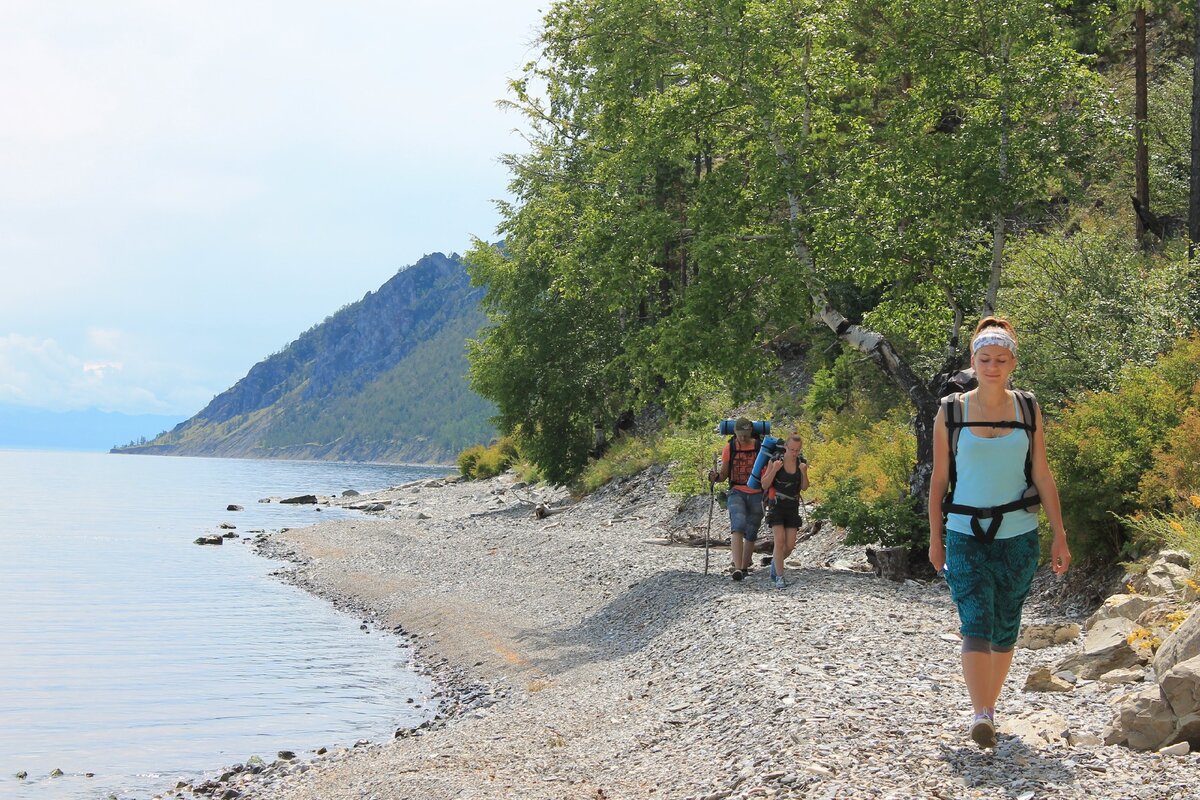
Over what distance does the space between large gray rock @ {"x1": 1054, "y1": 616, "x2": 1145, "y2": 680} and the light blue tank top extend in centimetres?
303

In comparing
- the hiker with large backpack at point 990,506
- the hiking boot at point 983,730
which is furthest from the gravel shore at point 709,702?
the hiker with large backpack at point 990,506

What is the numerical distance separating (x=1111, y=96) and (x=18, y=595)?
25867mm

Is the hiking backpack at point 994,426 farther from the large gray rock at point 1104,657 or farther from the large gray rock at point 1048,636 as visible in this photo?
the large gray rock at point 1048,636

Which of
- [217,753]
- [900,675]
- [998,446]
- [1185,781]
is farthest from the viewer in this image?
[217,753]

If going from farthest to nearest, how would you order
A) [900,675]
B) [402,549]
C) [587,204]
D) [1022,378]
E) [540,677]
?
1. [402,549]
2. [587,204]
3. [1022,378]
4. [540,677]
5. [900,675]

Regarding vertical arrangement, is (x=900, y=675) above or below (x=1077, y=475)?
below

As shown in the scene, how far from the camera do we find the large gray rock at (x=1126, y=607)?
9156 millimetres

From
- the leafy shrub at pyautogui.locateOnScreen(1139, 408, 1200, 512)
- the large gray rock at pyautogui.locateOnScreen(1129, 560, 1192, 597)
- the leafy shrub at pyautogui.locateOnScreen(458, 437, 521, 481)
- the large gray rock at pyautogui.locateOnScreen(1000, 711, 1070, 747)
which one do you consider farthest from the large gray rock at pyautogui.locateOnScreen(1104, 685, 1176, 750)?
the leafy shrub at pyautogui.locateOnScreen(458, 437, 521, 481)

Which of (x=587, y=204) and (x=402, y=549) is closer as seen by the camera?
(x=587, y=204)

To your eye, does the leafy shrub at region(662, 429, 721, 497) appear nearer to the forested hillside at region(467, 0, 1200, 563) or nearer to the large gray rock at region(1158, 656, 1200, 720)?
the forested hillside at region(467, 0, 1200, 563)

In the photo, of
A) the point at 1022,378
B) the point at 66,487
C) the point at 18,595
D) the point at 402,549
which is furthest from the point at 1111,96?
the point at 66,487

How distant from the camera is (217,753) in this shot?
12023mm

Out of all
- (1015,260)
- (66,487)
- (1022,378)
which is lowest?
(66,487)

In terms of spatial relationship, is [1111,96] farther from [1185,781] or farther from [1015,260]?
[1185,781]
